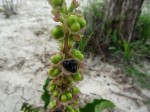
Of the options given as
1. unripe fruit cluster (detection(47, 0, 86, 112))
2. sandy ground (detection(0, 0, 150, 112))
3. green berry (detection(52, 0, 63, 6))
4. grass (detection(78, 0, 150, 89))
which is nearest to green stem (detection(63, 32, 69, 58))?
unripe fruit cluster (detection(47, 0, 86, 112))

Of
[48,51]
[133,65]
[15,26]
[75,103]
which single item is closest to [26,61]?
[48,51]

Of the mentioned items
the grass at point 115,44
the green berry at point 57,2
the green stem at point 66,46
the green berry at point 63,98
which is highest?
the green berry at point 57,2

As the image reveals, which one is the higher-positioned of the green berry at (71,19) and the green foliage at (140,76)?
the green berry at (71,19)

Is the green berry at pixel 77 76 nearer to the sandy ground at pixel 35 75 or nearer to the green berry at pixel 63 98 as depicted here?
the green berry at pixel 63 98

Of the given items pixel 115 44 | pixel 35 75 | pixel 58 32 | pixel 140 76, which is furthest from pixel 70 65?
pixel 115 44

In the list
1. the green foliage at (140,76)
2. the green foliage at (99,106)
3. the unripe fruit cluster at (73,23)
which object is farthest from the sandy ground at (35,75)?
the unripe fruit cluster at (73,23)

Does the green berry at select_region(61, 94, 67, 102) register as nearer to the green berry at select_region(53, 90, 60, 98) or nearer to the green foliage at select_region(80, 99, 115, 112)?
the green berry at select_region(53, 90, 60, 98)

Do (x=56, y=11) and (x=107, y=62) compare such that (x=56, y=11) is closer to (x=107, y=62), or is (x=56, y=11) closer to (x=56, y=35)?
(x=56, y=35)
